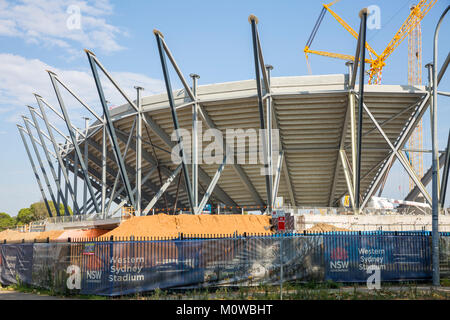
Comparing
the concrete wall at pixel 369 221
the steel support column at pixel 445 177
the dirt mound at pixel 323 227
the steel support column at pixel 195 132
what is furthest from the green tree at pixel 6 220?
the steel support column at pixel 445 177

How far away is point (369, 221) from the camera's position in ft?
107

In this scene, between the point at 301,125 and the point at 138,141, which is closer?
the point at 301,125

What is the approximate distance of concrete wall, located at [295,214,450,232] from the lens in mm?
32219

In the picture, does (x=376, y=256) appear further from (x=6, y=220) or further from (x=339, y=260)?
(x=6, y=220)

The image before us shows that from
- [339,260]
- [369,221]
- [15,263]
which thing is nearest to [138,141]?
[369,221]

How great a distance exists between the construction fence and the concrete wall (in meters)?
14.8

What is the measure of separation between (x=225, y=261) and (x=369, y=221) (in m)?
20.1

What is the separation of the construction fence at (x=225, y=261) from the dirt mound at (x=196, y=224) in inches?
490

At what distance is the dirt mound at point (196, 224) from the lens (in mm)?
29922

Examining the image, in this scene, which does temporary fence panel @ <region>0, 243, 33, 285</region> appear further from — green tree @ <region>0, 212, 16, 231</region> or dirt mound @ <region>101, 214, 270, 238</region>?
green tree @ <region>0, 212, 16, 231</region>

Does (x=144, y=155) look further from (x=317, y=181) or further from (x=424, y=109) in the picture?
(x=424, y=109)

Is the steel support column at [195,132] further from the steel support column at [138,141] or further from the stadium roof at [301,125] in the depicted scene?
the steel support column at [138,141]

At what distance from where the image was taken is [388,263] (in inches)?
653

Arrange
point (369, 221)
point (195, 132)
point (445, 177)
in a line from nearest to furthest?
point (369, 221)
point (445, 177)
point (195, 132)
